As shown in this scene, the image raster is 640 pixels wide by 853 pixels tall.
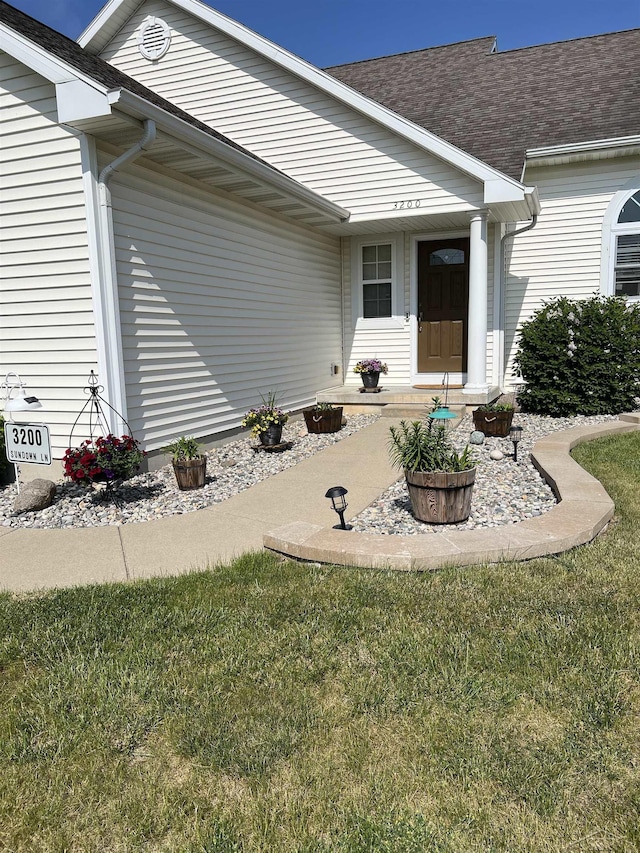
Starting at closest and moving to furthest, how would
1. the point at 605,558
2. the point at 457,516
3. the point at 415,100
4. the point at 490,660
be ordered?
the point at 490,660, the point at 605,558, the point at 457,516, the point at 415,100

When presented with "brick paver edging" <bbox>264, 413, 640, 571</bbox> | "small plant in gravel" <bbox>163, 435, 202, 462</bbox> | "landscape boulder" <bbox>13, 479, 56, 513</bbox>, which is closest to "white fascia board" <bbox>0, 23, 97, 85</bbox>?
"small plant in gravel" <bbox>163, 435, 202, 462</bbox>

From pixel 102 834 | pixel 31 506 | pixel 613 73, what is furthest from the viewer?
pixel 613 73

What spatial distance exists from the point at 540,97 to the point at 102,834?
490 inches

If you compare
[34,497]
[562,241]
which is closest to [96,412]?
[34,497]

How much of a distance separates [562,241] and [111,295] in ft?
25.2

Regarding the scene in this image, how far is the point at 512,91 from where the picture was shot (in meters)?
11.2

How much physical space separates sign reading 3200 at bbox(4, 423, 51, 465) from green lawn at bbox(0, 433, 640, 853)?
1658 millimetres

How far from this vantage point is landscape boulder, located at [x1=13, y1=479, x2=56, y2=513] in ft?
16.4

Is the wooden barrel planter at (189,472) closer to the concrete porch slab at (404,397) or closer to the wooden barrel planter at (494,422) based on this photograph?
the wooden barrel planter at (494,422)

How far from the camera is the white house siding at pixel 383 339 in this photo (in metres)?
10.3

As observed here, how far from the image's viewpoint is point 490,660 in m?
2.59

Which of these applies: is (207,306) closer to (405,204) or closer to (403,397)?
(403,397)

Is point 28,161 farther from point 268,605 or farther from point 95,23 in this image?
point 95,23

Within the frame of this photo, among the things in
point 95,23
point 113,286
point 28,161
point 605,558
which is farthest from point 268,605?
point 95,23
